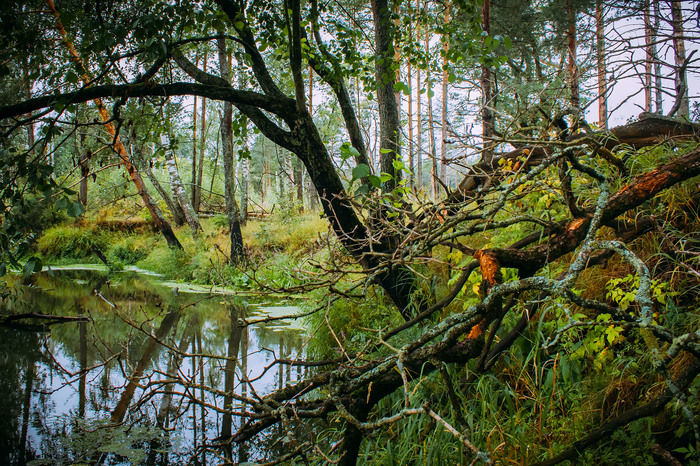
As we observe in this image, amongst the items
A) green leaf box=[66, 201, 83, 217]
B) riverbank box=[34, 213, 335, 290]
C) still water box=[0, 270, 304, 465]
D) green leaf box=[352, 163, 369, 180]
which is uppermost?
green leaf box=[352, 163, 369, 180]

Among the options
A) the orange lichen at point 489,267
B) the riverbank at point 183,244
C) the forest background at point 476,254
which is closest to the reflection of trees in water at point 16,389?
the forest background at point 476,254

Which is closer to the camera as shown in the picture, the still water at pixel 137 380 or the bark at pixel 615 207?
the bark at pixel 615 207

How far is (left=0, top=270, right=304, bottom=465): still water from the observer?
2.57m

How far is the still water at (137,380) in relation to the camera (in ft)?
8.45

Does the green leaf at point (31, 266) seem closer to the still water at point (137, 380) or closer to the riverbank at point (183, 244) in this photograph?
the still water at point (137, 380)

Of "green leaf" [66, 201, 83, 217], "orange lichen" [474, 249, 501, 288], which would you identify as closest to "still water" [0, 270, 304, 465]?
"green leaf" [66, 201, 83, 217]

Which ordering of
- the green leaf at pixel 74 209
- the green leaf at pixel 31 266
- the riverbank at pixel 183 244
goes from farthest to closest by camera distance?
the riverbank at pixel 183 244, the green leaf at pixel 31 266, the green leaf at pixel 74 209

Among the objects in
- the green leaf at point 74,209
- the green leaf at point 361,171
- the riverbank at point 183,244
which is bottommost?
the riverbank at point 183,244

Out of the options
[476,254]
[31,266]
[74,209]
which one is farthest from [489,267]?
[31,266]

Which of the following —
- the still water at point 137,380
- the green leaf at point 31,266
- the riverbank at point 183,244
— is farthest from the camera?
the riverbank at point 183,244

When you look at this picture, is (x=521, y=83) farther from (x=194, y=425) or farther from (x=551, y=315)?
(x=194, y=425)

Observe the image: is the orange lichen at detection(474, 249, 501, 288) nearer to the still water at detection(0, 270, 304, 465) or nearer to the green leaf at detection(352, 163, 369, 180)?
the green leaf at detection(352, 163, 369, 180)

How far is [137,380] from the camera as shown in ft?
12.0

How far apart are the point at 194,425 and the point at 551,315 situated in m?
2.84
